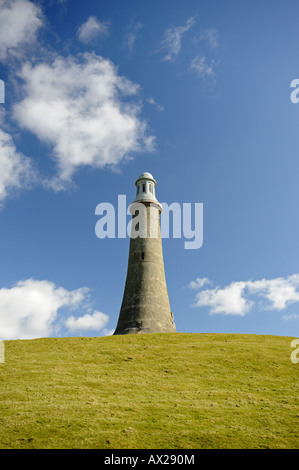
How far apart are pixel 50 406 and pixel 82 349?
12.8 m

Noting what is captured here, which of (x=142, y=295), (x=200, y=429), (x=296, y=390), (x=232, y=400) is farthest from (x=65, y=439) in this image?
(x=142, y=295)

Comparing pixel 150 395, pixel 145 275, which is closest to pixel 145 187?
pixel 145 275

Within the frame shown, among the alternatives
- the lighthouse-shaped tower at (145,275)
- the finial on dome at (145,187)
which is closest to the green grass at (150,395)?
the lighthouse-shaped tower at (145,275)

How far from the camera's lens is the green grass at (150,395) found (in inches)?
499

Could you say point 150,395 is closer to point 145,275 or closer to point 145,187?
point 145,275

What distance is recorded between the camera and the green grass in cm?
1266

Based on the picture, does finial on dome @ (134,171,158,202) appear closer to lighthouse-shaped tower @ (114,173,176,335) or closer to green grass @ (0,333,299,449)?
lighthouse-shaped tower @ (114,173,176,335)

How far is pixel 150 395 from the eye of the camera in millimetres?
17156

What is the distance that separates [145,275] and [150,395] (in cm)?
2524

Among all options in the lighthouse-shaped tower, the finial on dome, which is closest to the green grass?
Answer: the lighthouse-shaped tower

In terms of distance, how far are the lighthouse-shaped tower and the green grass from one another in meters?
9.70

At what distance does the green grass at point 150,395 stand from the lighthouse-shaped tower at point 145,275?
970cm

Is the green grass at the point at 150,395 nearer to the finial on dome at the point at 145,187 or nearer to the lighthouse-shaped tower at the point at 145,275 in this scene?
the lighthouse-shaped tower at the point at 145,275

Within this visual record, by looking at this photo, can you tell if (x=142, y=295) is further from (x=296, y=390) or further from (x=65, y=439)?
(x=65, y=439)
